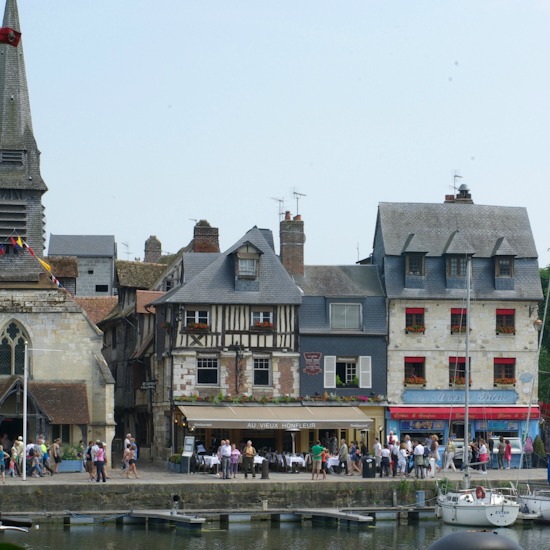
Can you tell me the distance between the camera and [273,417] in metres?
38.2

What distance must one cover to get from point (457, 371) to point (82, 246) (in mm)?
50609

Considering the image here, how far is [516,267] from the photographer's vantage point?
42.5 metres

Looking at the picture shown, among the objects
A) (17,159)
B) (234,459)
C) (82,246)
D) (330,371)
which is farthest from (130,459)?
(82,246)

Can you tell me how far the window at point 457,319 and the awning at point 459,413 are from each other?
2.71 metres

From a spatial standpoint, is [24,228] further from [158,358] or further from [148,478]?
[148,478]

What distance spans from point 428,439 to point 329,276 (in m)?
7.30

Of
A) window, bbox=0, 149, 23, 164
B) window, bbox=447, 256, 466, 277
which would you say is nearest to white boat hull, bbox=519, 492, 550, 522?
window, bbox=447, 256, 466, 277

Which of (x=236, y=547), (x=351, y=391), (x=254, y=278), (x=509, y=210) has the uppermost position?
(x=509, y=210)

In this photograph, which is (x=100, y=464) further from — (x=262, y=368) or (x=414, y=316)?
(x=414, y=316)

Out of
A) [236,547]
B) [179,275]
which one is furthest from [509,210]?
[236,547]

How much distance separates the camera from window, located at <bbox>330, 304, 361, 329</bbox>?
41156 mm

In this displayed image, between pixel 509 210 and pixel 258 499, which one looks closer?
pixel 258 499

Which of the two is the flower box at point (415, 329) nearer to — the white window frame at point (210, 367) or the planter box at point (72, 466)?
the white window frame at point (210, 367)

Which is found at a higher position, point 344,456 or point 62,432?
point 62,432
